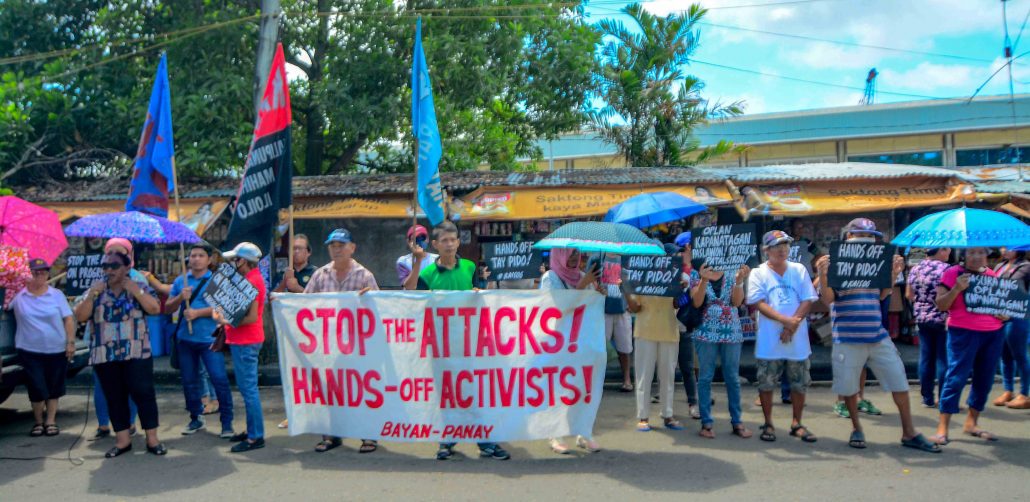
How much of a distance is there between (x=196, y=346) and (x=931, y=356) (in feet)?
22.4

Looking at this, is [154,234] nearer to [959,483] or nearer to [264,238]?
[264,238]

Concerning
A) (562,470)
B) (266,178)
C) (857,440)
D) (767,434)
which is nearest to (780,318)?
(767,434)

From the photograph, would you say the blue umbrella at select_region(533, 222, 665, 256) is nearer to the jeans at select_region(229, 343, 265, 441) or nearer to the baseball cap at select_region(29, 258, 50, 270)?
the jeans at select_region(229, 343, 265, 441)

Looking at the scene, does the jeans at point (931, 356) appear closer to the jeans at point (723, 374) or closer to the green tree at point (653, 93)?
the jeans at point (723, 374)

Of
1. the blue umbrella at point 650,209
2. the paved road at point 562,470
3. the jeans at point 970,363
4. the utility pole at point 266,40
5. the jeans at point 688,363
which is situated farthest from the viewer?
the utility pole at point 266,40

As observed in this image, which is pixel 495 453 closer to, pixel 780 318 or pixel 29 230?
pixel 780 318

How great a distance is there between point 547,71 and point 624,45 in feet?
→ 5.28

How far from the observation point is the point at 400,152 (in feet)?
59.3

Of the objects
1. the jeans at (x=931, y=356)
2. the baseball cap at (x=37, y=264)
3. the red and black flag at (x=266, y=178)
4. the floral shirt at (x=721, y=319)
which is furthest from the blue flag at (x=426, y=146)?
the jeans at (x=931, y=356)

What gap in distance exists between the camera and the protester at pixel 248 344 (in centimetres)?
639

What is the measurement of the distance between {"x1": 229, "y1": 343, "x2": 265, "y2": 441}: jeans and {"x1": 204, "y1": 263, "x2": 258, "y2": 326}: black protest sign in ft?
0.89

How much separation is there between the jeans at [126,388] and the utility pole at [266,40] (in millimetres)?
6615

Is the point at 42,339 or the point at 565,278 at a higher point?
the point at 565,278

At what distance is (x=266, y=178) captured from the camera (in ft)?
22.4
